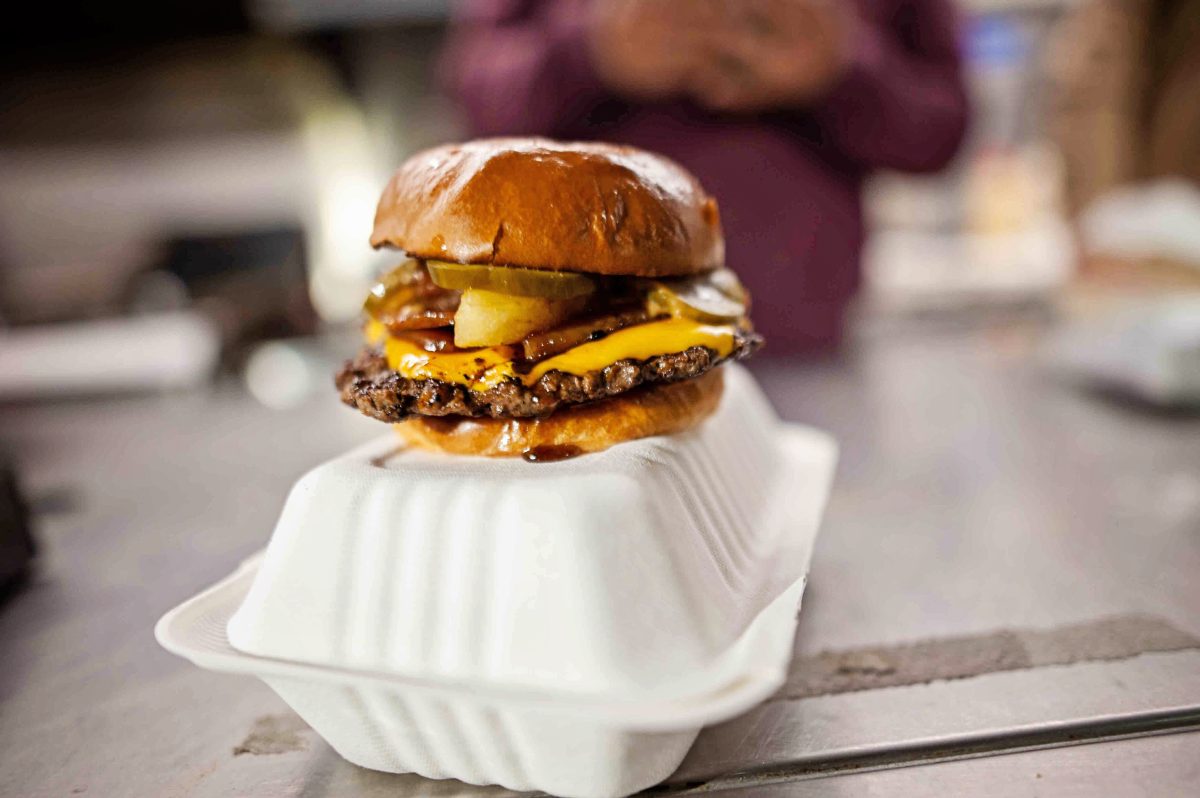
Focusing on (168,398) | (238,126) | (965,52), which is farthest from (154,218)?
(965,52)

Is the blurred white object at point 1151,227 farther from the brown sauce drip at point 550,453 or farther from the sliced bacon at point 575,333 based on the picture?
the brown sauce drip at point 550,453

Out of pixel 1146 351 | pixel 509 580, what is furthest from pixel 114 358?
pixel 1146 351

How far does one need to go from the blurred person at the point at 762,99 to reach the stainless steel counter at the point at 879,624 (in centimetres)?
68

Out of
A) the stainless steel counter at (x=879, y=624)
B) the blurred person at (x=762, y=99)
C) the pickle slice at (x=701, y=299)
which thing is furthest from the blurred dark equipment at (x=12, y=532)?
the blurred person at (x=762, y=99)

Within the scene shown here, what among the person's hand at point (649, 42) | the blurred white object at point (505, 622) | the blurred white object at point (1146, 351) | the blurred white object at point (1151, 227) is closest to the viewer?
the blurred white object at point (505, 622)

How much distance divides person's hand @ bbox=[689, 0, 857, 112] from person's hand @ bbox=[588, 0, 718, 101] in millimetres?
43

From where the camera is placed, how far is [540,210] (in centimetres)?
88

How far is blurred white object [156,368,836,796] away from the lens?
2.30 feet

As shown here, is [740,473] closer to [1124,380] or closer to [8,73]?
[1124,380]

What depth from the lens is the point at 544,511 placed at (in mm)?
775

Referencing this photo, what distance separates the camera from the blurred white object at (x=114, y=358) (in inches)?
123

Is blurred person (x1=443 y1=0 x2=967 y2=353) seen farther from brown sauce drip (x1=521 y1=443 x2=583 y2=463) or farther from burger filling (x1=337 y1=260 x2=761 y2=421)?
brown sauce drip (x1=521 y1=443 x2=583 y2=463)

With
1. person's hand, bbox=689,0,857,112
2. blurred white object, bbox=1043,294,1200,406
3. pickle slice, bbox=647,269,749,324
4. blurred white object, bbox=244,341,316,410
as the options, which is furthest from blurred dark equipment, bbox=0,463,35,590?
blurred white object, bbox=1043,294,1200,406

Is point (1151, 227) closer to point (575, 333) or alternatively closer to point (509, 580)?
point (575, 333)
